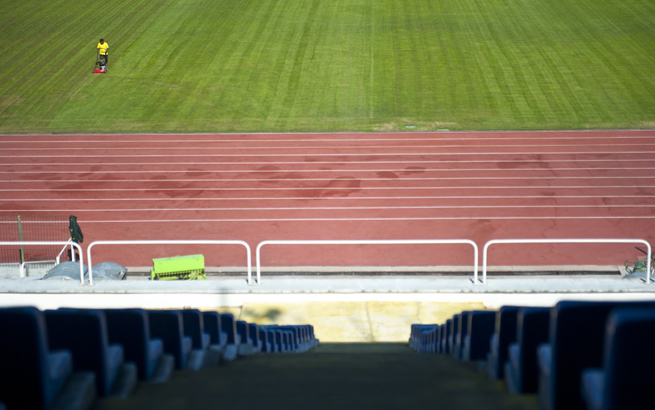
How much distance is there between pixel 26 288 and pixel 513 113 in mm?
23359

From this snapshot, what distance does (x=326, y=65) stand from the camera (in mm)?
31312

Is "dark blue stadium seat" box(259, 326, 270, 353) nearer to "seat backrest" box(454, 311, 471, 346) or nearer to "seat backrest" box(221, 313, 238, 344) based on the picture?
"seat backrest" box(221, 313, 238, 344)

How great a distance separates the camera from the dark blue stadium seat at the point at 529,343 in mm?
2537

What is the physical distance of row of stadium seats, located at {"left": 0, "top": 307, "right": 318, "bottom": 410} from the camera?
2.02 metres

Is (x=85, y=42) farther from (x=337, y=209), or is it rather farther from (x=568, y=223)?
(x=568, y=223)

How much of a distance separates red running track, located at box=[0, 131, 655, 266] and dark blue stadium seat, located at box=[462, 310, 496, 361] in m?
9.71

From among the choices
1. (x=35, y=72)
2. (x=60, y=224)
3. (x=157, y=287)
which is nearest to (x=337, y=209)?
(x=60, y=224)

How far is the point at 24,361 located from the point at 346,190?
16493 millimetres

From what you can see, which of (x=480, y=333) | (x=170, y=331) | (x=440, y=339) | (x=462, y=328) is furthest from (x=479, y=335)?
(x=170, y=331)

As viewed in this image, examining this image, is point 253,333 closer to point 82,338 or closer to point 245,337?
point 245,337

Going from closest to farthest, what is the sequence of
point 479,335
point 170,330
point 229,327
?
point 170,330 < point 479,335 < point 229,327

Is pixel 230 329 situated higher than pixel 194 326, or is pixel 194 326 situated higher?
pixel 194 326

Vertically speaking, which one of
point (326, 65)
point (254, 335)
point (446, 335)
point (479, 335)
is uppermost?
point (326, 65)

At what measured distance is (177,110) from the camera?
27.6m
